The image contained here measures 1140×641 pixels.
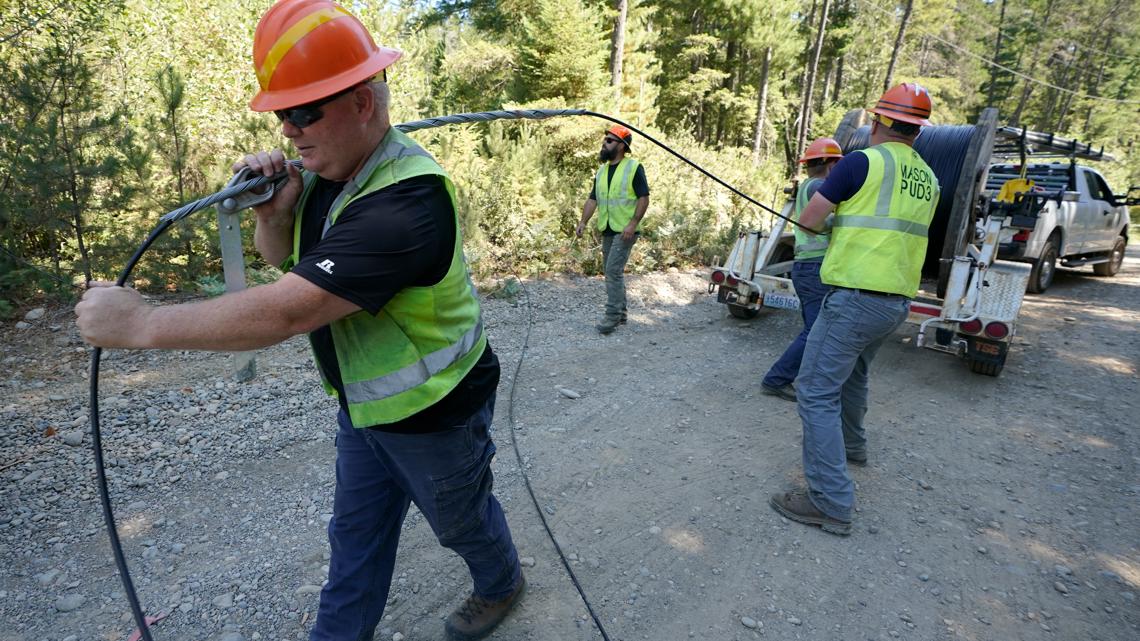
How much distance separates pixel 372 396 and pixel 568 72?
14.5 m

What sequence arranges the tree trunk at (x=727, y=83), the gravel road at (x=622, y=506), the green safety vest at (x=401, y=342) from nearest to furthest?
1. the green safety vest at (x=401, y=342)
2. the gravel road at (x=622, y=506)
3. the tree trunk at (x=727, y=83)

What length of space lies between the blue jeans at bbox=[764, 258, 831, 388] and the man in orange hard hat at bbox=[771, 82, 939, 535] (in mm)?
→ 1470

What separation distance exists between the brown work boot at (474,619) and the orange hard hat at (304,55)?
200cm

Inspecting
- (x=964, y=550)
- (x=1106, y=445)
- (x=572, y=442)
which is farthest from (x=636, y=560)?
(x=1106, y=445)

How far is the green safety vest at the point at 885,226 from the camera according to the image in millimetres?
3309

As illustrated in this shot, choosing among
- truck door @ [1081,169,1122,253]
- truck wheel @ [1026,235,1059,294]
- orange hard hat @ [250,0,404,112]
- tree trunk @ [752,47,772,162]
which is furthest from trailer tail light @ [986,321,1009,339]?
tree trunk @ [752,47,772,162]

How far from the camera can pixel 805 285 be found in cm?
505

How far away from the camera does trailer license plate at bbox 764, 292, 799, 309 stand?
6.25m

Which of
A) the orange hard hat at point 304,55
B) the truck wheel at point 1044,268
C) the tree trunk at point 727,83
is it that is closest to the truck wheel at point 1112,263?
the truck wheel at point 1044,268

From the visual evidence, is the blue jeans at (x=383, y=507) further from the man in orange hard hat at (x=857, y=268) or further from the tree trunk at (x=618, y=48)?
the tree trunk at (x=618, y=48)

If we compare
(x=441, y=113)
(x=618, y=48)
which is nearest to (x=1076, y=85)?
(x=618, y=48)

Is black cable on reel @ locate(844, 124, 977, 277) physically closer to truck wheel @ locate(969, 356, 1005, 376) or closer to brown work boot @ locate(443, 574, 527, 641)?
truck wheel @ locate(969, 356, 1005, 376)

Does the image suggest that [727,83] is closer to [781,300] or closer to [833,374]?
[781,300]

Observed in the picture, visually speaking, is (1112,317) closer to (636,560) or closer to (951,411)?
(951,411)
